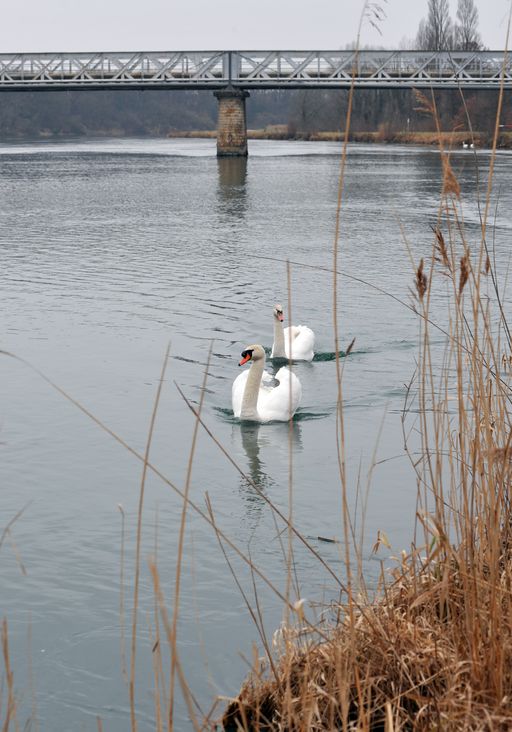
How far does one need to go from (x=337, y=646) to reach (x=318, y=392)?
6.98 m

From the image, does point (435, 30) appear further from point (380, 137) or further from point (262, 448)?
point (262, 448)

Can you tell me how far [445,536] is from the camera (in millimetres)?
3307

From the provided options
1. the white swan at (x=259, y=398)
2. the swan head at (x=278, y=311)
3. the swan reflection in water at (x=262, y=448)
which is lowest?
the swan reflection in water at (x=262, y=448)

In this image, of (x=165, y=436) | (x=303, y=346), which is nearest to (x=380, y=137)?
(x=303, y=346)

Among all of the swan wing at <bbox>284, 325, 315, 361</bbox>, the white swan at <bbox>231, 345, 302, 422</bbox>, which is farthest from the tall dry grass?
the swan wing at <bbox>284, 325, 315, 361</bbox>

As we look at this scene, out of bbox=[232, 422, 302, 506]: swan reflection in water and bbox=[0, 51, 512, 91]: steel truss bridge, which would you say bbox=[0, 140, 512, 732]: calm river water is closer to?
bbox=[232, 422, 302, 506]: swan reflection in water

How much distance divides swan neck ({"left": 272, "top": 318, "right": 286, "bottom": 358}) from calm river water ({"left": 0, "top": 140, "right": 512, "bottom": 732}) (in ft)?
1.06

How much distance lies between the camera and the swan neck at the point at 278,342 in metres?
11.1

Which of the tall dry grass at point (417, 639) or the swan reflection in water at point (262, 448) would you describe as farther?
the swan reflection in water at point (262, 448)

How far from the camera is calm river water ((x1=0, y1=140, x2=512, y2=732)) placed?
16.6 feet

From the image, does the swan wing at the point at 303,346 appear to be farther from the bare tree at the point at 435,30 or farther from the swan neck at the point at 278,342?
the bare tree at the point at 435,30

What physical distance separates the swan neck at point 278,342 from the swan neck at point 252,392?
2.24 m

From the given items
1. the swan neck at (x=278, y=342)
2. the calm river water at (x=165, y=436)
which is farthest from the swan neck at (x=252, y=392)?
the swan neck at (x=278, y=342)

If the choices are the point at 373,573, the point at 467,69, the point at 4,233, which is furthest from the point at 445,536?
the point at 467,69
